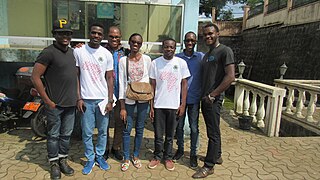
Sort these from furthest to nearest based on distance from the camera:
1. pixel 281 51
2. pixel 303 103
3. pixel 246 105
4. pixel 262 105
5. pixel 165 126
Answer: pixel 281 51
pixel 303 103
pixel 246 105
pixel 262 105
pixel 165 126

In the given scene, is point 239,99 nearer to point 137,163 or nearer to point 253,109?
point 253,109

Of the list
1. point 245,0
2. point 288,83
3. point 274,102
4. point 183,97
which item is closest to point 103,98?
point 183,97

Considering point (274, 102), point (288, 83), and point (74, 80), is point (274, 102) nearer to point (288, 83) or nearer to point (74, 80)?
point (288, 83)

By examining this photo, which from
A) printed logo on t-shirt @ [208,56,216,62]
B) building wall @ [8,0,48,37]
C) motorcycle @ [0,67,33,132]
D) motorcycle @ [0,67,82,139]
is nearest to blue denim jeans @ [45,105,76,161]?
motorcycle @ [0,67,82,139]

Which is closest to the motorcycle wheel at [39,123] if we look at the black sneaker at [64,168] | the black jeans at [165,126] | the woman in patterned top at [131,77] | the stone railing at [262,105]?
the black sneaker at [64,168]

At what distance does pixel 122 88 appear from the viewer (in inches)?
123

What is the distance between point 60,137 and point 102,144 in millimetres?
534

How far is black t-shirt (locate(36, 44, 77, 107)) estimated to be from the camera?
9.02 ft

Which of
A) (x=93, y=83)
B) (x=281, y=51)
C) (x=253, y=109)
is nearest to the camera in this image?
(x=93, y=83)

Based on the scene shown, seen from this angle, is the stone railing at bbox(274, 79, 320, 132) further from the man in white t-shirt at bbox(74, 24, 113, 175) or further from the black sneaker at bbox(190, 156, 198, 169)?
the man in white t-shirt at bbox(74, 24, 113, 175)

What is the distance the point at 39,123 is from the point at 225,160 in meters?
3.20

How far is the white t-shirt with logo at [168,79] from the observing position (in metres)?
3.08

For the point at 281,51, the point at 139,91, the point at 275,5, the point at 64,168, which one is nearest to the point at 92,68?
the point at 139,91

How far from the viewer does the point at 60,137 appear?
3041mm
